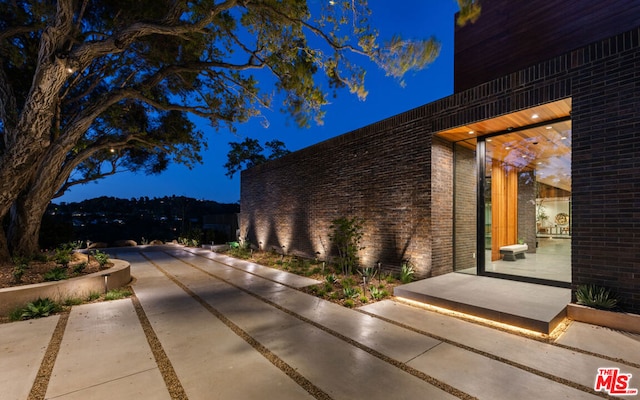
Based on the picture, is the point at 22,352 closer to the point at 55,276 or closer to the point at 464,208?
the point at 55,276

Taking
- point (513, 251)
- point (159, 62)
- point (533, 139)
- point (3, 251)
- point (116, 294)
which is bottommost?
point (116, 294)

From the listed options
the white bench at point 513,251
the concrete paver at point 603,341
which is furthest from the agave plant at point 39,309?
the white bench at point 513,251

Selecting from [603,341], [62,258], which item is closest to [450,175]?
[603,341]

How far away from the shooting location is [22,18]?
594 centimetres

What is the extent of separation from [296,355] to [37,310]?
14.4 ft

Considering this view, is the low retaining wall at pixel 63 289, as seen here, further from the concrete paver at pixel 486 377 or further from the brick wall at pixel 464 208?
the brick wall at pixel 464 208

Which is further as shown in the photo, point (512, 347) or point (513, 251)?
point (513, 251)

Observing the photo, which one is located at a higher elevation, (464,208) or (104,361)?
(464,208)

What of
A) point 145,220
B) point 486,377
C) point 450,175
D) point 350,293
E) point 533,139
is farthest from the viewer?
point 145,220

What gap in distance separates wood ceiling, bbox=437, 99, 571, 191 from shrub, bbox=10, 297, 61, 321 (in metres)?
7.99

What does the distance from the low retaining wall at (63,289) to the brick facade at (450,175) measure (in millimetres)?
5500

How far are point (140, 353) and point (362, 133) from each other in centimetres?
670

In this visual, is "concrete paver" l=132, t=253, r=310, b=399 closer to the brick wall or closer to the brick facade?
the brick facade

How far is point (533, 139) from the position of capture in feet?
18.5
